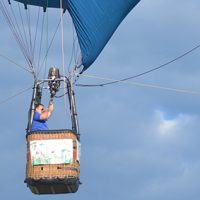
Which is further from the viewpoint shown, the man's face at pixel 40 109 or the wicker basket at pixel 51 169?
the man's face at pixel 40 109

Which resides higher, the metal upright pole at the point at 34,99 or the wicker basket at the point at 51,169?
the metal upright pole at the point at 34,99

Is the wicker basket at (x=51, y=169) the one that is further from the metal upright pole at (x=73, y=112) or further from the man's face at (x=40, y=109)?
the man's face at (x=40, y=109)

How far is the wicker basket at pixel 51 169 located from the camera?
22.5m

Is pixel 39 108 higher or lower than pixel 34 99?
lower

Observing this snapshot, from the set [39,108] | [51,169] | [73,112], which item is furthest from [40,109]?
[51,169]

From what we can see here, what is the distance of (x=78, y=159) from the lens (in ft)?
75.6

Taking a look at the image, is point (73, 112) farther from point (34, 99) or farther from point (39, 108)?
point (34, 99)

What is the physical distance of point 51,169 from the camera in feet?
74.3

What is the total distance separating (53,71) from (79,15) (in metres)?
2.00

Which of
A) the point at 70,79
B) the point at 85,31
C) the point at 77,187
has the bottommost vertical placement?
the point at 77,187

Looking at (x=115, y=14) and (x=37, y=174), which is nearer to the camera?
(x=37, y=174)

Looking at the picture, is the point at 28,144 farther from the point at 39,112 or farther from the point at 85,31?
the point at 85,31

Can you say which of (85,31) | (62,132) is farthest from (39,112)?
(85,31)

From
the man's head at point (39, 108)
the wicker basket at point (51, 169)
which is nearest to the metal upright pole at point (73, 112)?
the wicker basket at point (51, 169)
